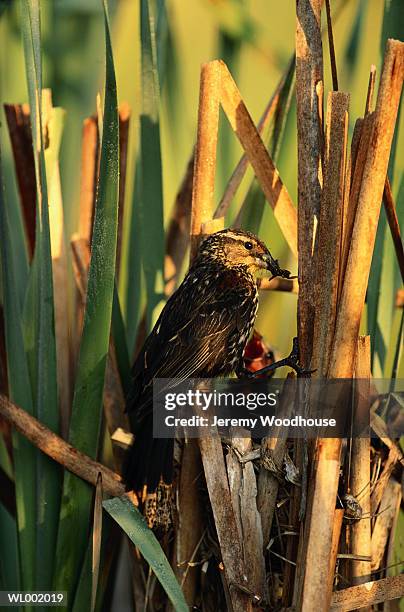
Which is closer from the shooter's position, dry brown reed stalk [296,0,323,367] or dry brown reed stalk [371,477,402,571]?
dry brown reed stalk [296,0,323,367]

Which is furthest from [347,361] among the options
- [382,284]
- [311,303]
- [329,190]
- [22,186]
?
[22,186]

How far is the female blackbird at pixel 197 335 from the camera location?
1.93m

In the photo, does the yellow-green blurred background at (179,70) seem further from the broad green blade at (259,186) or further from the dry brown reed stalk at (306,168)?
the dry brown reed stalk at (306,168)

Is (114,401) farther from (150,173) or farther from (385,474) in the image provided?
(385,474)

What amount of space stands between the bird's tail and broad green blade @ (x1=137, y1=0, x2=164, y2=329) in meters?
0.44

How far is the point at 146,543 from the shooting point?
169 centimetres

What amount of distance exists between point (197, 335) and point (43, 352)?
0.41m

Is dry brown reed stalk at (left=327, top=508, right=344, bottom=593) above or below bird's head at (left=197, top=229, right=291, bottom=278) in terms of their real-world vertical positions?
below

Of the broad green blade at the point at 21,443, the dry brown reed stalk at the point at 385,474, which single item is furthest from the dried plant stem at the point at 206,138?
the dry brown reed stalk at the point at 385,474

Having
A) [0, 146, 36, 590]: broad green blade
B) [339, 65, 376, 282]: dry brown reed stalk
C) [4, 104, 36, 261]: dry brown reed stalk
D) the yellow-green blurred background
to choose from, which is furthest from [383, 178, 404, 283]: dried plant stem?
[4, 104, 36, 261]: dry brown reed stalk

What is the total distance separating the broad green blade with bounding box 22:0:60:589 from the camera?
1829mm

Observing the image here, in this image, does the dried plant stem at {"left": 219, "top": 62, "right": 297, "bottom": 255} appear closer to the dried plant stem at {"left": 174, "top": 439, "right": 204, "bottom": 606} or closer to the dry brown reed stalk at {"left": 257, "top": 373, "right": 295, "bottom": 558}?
the dry brown reed stalk at {"left": 257, "top": 373, "right": 295, "bottom": 558}

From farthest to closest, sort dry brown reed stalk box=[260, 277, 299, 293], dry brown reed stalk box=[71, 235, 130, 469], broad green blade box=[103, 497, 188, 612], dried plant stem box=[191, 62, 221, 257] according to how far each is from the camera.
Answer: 1. dry brown reed stalk box=[260, 277, 299, 293]
2. dry brown reed stalk box=[71, 235, 130, 469]
3. dried plant stem box=[191, 62, 221, 257]
4. broad green blade box=[103, 497, 188, 612]

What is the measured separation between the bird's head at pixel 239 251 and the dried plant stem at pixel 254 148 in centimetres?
12
